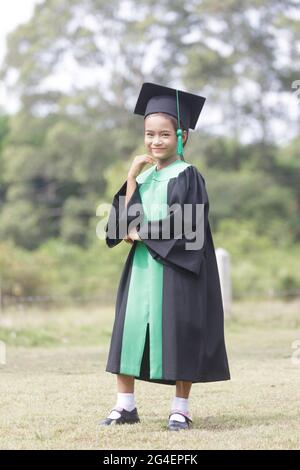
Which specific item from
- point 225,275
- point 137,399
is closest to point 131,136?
point 225,275

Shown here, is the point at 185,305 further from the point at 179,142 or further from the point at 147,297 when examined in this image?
the point at 179,142

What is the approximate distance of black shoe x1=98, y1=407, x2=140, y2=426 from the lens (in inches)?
211

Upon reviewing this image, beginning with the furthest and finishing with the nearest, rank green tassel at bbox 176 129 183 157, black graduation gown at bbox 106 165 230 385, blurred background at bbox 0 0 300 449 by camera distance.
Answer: blurred background at bbox 0 0 300 449 → green tassel at bbox 176 129 183 157 → black graduation gown at bbox 106 165 230 385

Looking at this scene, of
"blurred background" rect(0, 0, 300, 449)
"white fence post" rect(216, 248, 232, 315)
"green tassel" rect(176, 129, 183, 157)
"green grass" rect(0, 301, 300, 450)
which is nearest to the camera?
"green grass" rect(0, 301, 300, 450)

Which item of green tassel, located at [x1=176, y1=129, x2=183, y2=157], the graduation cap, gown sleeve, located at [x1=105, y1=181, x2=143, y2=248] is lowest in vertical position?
gown sleeve, located at [x1=105, y1=181, x2=143, y2=248]

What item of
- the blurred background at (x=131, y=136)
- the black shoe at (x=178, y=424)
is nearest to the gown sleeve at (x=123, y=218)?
the black shoe at (x=178, y=424)

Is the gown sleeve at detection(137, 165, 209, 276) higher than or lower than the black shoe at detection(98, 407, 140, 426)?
higher

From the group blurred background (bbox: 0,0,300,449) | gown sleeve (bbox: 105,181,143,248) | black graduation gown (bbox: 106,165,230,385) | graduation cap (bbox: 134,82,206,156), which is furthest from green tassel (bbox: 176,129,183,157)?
blurred background (bbox: 0,0,300,449)

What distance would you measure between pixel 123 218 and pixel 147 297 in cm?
51

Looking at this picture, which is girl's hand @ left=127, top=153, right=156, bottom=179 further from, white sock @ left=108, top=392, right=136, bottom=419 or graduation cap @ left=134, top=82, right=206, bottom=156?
white sock @ left=108, top=392, right=136, bottom=419

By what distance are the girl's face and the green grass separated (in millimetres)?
1660

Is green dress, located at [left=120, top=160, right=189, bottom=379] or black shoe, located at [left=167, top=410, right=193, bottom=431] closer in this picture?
black shoe, located at [left=167, top=410, right=193, bottom=431]

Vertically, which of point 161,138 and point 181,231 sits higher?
point 161,138

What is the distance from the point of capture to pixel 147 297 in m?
5.44
